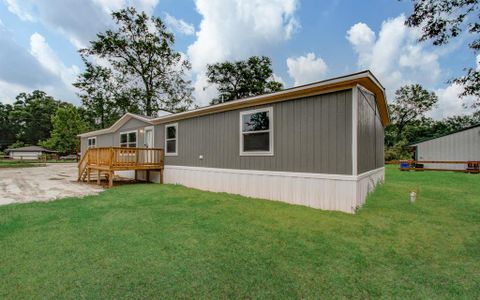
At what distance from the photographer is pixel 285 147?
19.0 ft

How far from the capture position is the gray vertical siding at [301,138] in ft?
16.2

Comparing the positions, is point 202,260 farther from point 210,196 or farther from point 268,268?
point 210,196

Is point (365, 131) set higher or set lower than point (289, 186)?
higher

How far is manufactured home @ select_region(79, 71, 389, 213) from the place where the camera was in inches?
193

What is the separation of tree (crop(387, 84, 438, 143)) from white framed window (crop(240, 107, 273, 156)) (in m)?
30.8

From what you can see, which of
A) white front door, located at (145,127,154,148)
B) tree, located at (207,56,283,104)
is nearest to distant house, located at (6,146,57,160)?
tree, located at (207,56,283,104)

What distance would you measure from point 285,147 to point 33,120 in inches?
2239

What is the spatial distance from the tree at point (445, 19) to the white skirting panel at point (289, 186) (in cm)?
365

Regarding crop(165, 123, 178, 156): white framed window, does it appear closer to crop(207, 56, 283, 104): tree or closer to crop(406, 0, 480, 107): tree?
crop(406, 0, 480, 107): tree

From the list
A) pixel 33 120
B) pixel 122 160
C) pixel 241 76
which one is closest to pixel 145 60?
pixel 241 76

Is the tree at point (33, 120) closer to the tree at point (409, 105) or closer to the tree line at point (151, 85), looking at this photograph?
the tree line at point (151, 85)

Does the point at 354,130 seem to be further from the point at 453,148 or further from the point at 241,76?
the point at 241,76

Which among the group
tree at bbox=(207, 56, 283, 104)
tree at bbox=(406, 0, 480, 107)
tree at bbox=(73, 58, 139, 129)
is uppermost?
tree at bbox=(207, 56, 283, 104)

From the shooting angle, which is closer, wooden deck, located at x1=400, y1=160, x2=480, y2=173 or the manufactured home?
the manufactured home
